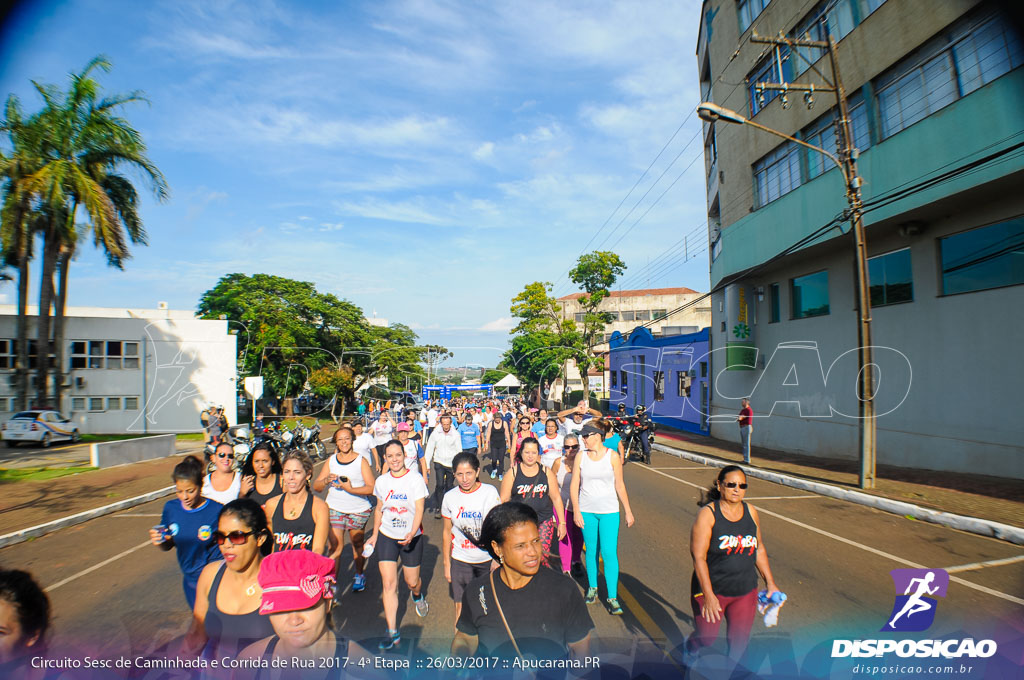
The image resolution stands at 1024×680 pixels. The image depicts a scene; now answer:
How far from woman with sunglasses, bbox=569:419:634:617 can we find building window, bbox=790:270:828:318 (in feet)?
49.3

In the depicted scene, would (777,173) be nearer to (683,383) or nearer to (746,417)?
(746,417)

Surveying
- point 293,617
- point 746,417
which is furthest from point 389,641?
point 746,417

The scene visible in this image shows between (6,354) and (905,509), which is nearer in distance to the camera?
(905,509)

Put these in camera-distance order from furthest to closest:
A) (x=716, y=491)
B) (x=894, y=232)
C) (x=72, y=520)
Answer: (x=894, y=232)
(x=72, y=520)
(x=716, y=491)

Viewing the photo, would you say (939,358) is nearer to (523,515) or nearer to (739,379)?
(739,379)

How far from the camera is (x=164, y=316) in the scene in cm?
3522

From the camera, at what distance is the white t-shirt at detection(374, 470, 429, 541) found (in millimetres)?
5016

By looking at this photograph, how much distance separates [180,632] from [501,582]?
→ 3667 mm

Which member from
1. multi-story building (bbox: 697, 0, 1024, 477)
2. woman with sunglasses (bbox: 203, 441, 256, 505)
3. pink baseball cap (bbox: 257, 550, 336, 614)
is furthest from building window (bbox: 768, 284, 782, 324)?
pink baseball cap (bbox: 257, 550, 336, 614)

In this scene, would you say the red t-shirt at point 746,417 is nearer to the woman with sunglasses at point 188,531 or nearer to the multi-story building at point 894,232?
the multi-story building at point 894,232

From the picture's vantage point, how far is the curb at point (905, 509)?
7.67 m

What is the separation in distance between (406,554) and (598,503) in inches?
71.3

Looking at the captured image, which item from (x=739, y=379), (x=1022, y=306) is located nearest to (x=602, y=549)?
(x=1022, y=306)

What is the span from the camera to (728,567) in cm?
352
